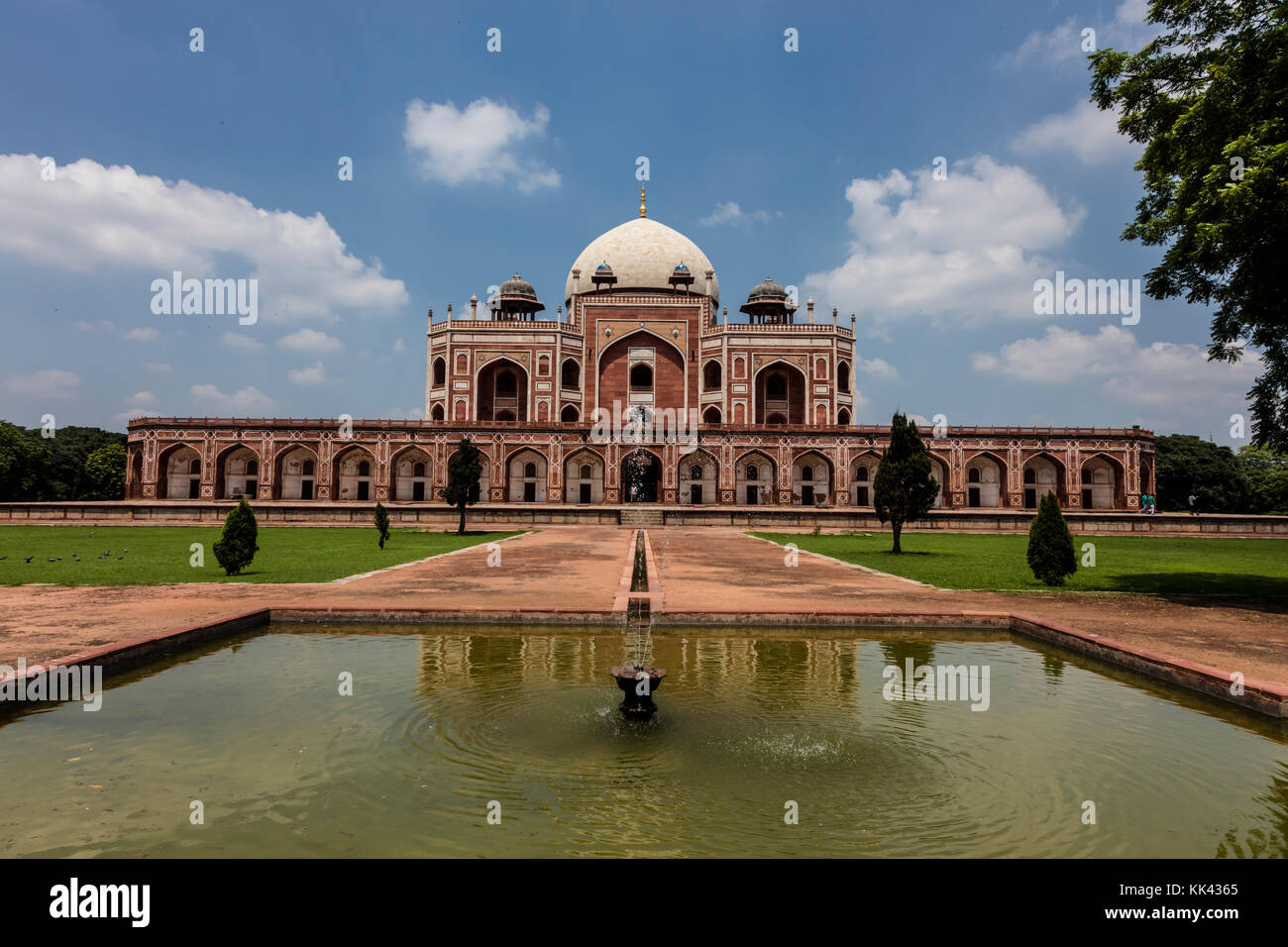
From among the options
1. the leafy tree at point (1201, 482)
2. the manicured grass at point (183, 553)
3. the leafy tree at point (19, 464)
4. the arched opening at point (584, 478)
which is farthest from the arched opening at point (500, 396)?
the leafy tree at point (1201, 482)

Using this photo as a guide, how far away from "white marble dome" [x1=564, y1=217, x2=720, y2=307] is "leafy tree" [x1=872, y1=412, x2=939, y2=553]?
2929 centimetres

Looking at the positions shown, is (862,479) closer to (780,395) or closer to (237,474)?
(780,395)

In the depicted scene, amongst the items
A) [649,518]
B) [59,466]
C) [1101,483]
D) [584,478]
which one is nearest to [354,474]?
[584,478]

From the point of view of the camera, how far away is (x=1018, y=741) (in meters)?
4.32

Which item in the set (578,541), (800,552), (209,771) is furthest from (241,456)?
(209,771)

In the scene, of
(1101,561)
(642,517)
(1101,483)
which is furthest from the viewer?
(1101,483)

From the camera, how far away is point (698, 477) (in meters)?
35.3

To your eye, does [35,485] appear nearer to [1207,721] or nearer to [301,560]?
[301,560]

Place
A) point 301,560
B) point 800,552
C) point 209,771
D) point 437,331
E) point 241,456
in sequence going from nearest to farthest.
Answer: point 209,771
point 301,560
point 800,552
point 241,456
point 437,331

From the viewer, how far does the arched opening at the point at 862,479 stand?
35594 millimetres

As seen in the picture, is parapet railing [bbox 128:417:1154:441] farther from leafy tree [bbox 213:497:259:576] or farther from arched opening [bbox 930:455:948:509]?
leafy tree [bbox 213:497:259:576]

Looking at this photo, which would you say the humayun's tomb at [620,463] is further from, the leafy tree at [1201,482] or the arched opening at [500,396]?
the leafy tree at [1201,482]

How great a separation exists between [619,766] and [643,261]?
43.2m
